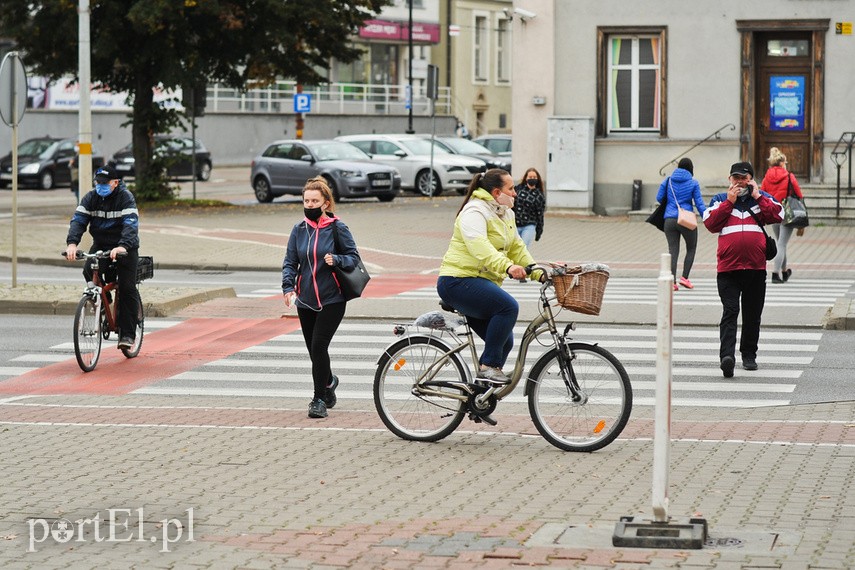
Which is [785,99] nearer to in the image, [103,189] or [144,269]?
[144,269]

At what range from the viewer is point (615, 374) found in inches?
360

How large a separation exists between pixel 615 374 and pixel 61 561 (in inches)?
147

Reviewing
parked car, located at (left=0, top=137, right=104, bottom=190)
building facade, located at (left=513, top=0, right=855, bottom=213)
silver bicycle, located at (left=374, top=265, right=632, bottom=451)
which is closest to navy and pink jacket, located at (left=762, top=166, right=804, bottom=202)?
silver bicycle, located at (left=374, top=265, right=632, bottom=451)

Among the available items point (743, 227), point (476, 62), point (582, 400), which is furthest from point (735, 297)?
point (476, 62)

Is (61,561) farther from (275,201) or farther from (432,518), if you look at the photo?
(275,201)

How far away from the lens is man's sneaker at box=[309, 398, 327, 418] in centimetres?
1066

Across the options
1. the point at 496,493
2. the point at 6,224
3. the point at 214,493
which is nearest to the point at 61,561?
the point at 214,493

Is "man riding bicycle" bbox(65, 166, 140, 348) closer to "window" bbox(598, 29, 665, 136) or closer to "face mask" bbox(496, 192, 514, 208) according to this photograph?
"face mask" bbox(496, 192, 514, 208)

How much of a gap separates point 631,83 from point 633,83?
5 cm

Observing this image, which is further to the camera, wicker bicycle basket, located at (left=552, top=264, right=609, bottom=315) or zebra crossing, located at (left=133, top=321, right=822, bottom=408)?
zebra crossing, located at (left=133, top=321, right=822, bottom=408)

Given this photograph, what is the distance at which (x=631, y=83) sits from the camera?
3253cm

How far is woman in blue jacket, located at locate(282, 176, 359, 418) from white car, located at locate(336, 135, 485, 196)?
2861cm

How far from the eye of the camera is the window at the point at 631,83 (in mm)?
32250

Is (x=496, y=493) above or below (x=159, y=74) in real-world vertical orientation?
below
